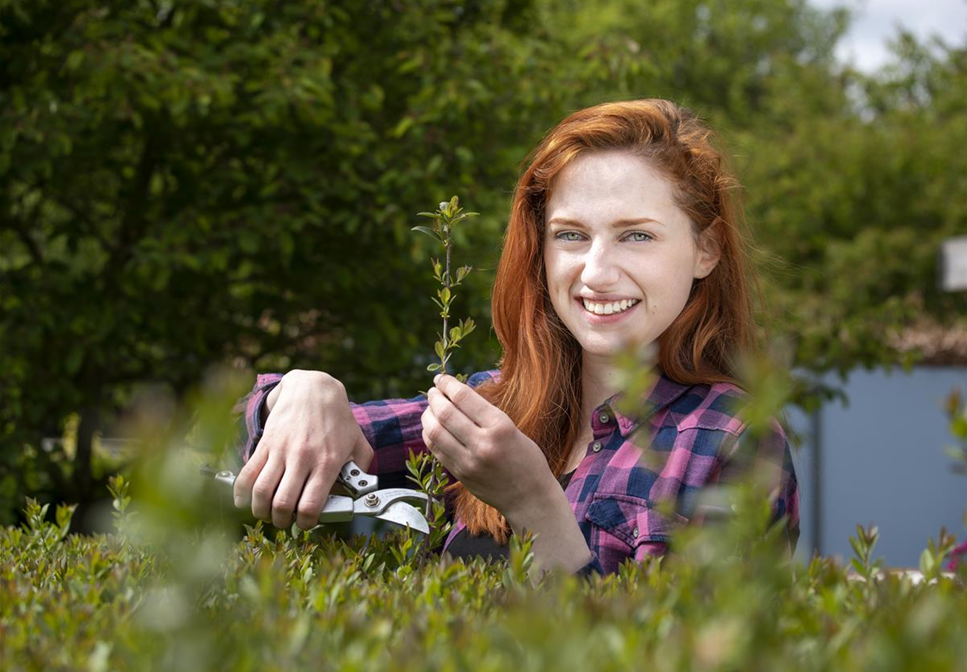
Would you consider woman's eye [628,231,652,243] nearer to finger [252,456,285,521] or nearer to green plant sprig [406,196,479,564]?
green plant sprig [406,196,479,564]

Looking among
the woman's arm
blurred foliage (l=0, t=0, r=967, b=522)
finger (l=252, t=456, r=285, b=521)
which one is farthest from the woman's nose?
blurred foliage (l=0, t=0, r=967, b=522)

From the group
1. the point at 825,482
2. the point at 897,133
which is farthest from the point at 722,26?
the point at 825,482

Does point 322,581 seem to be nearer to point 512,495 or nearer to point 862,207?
point 512,495

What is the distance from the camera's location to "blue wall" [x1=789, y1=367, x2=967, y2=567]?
12305mm

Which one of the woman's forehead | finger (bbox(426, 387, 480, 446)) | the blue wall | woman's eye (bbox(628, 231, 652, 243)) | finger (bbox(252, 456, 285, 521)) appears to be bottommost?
the blue wall

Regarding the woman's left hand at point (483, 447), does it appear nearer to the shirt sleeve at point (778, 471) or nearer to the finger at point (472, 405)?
the finger at point (472, 405)

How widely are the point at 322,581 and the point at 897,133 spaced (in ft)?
82.7

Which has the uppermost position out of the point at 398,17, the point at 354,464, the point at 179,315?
the point at 398,17

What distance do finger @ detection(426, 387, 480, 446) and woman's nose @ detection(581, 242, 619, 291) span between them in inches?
24.4

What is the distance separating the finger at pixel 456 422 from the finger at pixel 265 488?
0.41 m

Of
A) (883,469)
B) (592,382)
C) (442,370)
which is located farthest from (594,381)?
(883,469)

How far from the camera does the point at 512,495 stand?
6.24ft

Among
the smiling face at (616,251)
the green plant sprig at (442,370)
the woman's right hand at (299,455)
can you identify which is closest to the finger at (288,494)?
the woman's right hand at (299,455)

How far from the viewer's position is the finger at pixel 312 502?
2053mm
